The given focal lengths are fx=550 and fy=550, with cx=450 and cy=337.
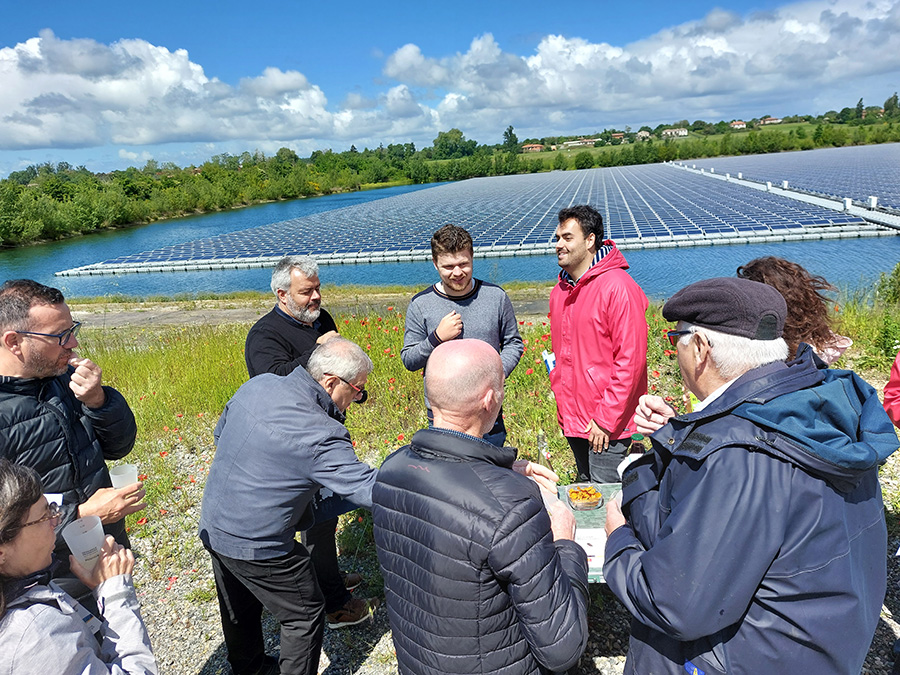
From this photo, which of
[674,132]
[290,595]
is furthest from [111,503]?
[674,132]

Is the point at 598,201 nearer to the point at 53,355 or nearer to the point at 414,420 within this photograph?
the point at 414,420

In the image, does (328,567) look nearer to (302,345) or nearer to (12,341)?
(302,345)

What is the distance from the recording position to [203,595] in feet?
12.4

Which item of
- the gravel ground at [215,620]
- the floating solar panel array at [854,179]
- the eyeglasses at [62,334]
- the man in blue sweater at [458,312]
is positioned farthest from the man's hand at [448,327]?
the floating solar panel array at [854,179]

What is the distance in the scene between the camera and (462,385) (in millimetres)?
1771

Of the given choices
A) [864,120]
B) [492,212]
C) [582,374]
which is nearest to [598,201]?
[492,212]

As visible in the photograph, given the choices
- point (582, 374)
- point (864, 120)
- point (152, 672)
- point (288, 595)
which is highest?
point (864, 120)

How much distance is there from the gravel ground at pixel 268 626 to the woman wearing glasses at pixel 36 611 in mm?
1755

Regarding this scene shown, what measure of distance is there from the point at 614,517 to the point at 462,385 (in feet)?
2.35

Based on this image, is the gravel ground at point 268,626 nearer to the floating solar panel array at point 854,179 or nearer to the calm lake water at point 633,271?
the calm lake water at point 633,271

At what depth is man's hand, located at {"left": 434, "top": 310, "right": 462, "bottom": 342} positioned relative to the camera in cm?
362

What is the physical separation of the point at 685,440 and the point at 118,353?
9.83 m

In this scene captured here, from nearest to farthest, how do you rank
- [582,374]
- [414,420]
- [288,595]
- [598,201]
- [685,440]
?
1. [685,440]
2. [288,595]
3. [582,374]
4. [414,420]
5. [598,201]

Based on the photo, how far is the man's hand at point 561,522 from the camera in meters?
1.98
